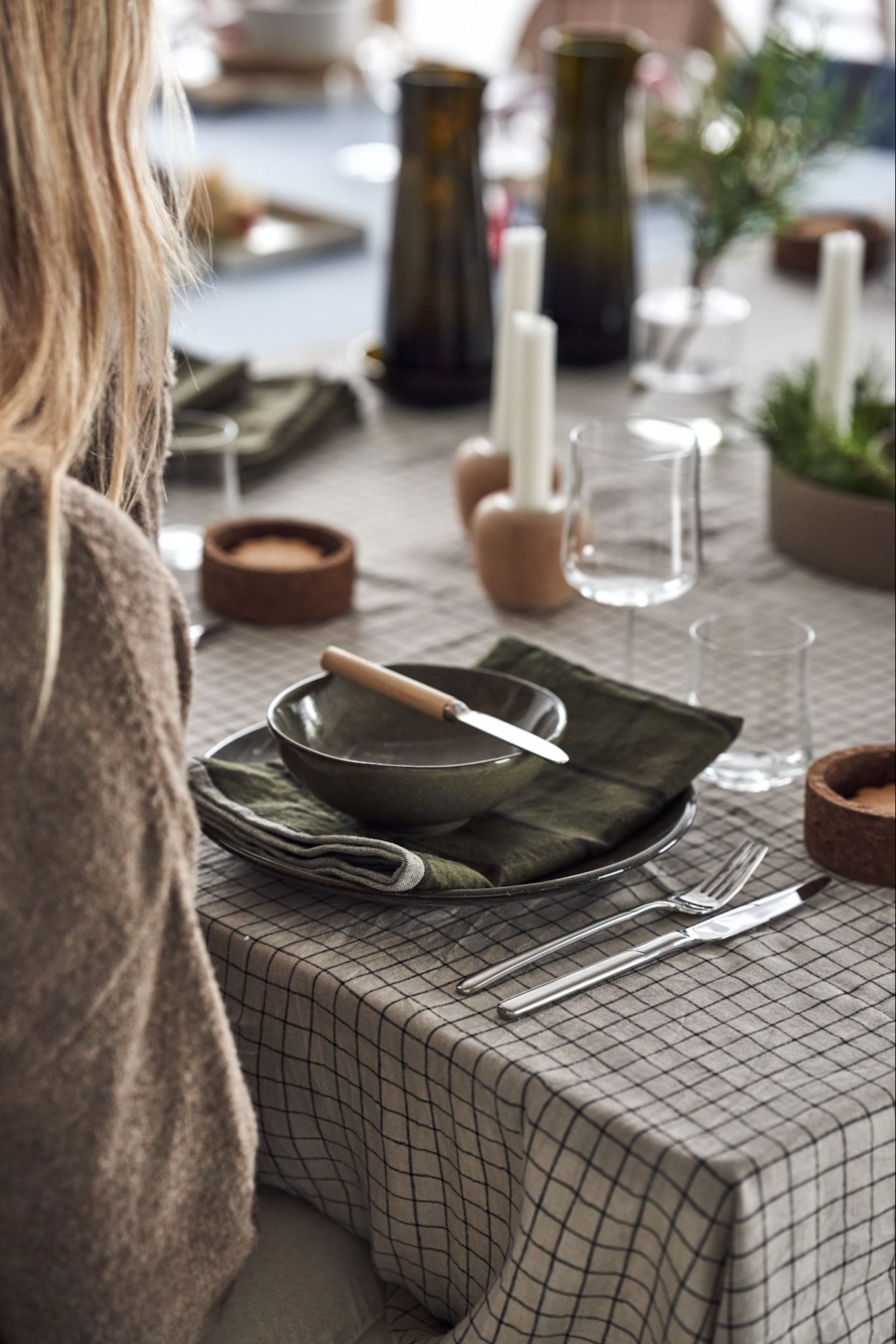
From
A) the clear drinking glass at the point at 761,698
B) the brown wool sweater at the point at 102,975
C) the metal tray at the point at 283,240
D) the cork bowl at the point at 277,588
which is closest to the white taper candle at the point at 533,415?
the cork bowl at the point at 277,588

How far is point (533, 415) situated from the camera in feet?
3.81

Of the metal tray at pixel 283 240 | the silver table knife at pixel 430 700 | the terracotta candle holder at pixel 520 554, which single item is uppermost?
the metal tray at pixel 283 240

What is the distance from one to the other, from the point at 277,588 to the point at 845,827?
1.54 ft

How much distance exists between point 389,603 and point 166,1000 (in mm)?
591

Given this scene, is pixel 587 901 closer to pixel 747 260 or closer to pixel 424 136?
pixel 424 136

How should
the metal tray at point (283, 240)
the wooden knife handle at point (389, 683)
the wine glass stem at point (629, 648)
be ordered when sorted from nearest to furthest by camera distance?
1. the wooden knife handle at point (389, 683)
2. the wine glass stem at point (629, 648)
3. the metal tray at point (283, 240)

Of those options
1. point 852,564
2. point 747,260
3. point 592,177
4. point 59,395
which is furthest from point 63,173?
point 747,260

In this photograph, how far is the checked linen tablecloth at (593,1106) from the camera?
66cm

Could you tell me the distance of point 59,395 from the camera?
64 cm

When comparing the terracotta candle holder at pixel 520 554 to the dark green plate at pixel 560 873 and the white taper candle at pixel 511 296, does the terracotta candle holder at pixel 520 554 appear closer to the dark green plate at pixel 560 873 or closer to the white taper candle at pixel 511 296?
the white taper candle at pixel 511 296

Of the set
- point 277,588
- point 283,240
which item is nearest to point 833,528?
point 277,588

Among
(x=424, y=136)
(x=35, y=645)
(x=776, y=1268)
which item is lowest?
(x=776, y=1268)

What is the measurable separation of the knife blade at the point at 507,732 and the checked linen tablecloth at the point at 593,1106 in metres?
0.08

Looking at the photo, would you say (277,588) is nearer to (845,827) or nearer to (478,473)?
(478,473)
